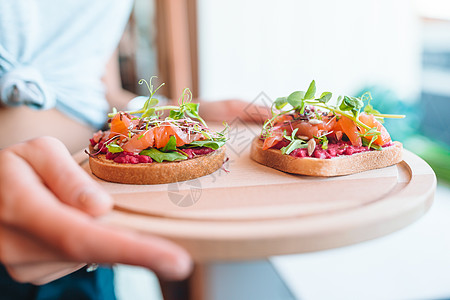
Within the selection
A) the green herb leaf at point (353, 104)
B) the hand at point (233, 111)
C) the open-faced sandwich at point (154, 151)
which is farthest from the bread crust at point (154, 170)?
the hand at point (233, 111)

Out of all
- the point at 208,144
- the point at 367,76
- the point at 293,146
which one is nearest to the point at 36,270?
the point at 208,144

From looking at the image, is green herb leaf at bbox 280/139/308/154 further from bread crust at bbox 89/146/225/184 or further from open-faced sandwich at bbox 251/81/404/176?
bread crust at bbox 89/146/225/184

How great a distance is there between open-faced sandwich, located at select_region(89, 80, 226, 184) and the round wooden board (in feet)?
0.16

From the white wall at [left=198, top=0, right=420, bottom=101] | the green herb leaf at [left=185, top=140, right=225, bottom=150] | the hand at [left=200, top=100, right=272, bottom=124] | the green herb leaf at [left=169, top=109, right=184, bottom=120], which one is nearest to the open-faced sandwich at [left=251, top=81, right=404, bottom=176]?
the green herb leaf at [left=185, top=140, right=225, bottom=150]

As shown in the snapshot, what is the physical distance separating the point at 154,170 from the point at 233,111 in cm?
113

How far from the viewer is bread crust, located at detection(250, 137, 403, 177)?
1598 mm

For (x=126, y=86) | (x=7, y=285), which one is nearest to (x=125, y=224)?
(x=7, y=285)

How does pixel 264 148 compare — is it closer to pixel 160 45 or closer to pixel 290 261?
pixel 290 261

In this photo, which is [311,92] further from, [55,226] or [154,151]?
[55,226]

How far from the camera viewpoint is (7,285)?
1810mm

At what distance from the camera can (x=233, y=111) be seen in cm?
259

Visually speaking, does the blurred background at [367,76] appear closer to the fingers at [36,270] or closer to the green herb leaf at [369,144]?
the green herb leaf at [369,144]

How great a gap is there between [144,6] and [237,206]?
27.4 ft

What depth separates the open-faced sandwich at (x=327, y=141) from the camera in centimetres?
163
